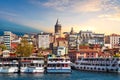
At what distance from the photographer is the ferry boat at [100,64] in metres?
43.0

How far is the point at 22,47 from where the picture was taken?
4900 centimetres

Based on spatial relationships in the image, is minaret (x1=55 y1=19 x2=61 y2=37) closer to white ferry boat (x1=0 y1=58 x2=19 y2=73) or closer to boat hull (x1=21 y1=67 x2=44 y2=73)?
white ferry boat (x1=0 y1=58 x2=19 y2=73)

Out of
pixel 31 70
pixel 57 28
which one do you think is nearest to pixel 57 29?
pixel 57 28

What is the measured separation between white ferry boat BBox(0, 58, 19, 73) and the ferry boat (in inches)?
425

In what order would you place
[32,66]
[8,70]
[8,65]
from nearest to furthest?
[32,66] → [8,70] → [8,65]

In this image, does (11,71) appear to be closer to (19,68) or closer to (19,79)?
(19,68)

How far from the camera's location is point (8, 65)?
129 feet

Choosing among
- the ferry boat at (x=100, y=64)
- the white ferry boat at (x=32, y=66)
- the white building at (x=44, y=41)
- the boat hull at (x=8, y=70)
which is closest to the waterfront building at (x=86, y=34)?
the white building at (x=44, y=41)

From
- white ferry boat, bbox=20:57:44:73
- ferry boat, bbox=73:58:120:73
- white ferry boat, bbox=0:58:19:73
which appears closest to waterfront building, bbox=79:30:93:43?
ferry boat, bbox=73:58:120:73

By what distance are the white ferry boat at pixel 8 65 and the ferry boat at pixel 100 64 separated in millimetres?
10801

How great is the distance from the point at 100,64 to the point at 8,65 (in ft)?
38.8

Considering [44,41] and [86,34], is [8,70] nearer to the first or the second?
[44,41]

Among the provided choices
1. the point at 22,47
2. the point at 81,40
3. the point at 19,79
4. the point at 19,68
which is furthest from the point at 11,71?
the point at 81,40

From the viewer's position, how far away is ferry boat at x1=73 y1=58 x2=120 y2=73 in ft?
141
